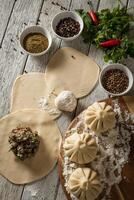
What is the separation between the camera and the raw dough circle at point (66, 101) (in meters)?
1.72

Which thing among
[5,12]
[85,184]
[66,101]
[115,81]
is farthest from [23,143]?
[5,12]

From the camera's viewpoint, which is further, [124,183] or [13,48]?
[13,48]

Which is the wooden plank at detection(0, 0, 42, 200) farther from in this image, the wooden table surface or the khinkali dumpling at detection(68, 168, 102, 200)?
the khinkali dumpling at detection(68, 168, 102, 200)

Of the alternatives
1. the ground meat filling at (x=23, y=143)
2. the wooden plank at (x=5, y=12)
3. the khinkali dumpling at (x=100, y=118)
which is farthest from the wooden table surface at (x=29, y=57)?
the khinkali dumpling at (x=100, y=118)

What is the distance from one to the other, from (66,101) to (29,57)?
12.1 inches

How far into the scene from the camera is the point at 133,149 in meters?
1.55

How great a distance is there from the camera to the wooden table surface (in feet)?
5.52

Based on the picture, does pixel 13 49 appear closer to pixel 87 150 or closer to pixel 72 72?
pixel 72 72

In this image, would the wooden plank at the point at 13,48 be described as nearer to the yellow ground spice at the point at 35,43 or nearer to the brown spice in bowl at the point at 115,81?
the yellow ground spice at the point at 35,43

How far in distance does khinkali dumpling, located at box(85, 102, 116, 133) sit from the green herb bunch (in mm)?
295

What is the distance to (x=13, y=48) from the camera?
1.92 metres

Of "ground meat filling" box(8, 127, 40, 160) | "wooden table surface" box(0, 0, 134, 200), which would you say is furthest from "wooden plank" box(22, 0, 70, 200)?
"ground meat filling" box(8, 127, 40, 160)

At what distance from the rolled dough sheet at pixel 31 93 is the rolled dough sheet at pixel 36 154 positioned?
0.11 ft

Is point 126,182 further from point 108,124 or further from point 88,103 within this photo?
point 88,103
